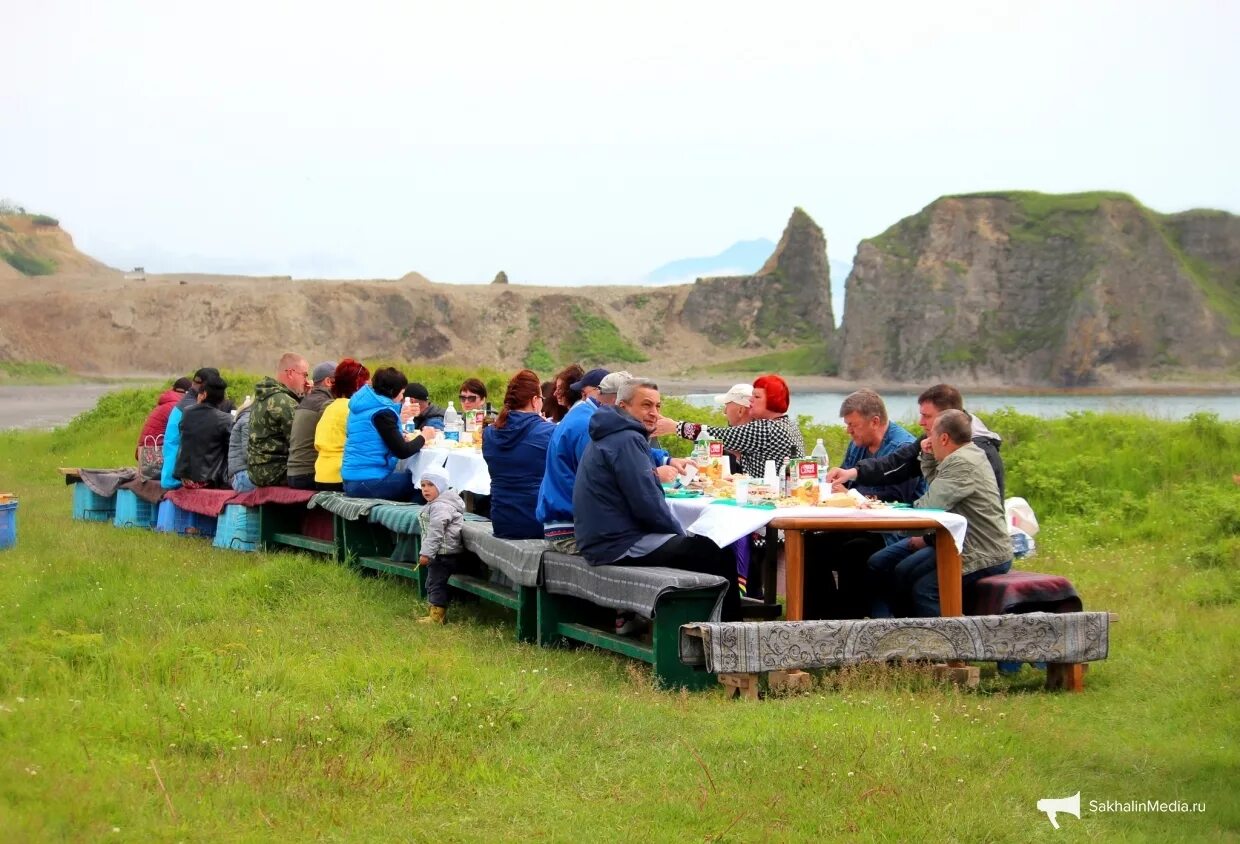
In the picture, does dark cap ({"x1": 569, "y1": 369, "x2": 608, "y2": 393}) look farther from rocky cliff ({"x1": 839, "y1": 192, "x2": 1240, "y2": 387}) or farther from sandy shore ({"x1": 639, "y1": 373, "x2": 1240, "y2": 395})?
rocky cliff ({"x1": 839, "y1": 192, "x2": 1240, "y2": 387})

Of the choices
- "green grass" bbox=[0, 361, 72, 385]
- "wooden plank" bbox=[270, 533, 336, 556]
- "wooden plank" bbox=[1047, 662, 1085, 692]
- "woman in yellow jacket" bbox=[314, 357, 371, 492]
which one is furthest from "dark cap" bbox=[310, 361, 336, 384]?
"green grass" bbox=[0, 361, 72, 385]

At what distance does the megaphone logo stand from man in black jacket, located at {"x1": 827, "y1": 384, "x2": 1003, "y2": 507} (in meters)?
3.45

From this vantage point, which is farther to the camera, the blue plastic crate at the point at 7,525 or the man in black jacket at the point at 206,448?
the man in black jacket at the point at 206,448

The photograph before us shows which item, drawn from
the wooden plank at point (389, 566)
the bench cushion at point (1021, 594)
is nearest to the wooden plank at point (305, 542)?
the wooden plank at point (389, 566)

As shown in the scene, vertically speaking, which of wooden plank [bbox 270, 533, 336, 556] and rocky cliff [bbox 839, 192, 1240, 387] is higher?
rocky cliff [bbox 839, 192, 1240, 387]

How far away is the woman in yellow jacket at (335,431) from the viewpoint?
11766 millimetres

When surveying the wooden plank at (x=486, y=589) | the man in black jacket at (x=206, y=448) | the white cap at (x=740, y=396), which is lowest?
the wooden plank at (x=486, y=589)

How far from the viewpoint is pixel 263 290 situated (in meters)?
103

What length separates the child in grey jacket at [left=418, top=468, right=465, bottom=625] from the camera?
9.34m

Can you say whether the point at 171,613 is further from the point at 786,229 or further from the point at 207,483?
the point at 786,229

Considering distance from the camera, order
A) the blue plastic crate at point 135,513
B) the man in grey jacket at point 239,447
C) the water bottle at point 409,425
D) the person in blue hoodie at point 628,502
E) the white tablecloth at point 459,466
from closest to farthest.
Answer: the person in blue hoodie at point 628,502 → the white tablecloth at point 459,466 → the man in grey jacket at point 239,447 → the water bottle at point 409,425 → the blue plastic crate at point 135,513

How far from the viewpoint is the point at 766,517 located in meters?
7.78

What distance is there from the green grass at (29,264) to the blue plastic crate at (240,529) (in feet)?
395

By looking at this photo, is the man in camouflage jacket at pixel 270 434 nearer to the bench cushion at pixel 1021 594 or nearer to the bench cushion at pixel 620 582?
the bench cushion at pixel 620 582
